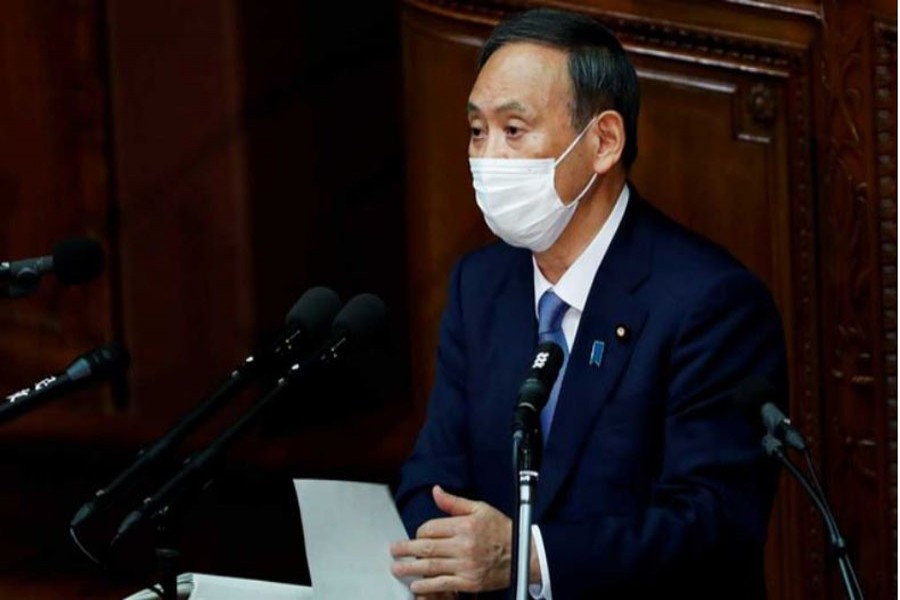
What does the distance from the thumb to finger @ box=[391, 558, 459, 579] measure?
77 mm

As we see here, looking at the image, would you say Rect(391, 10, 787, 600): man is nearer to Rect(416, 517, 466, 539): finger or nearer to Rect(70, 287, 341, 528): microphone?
Rect(416, 517, 466, 539): finger

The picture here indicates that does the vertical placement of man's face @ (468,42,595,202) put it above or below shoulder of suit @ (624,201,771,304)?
above

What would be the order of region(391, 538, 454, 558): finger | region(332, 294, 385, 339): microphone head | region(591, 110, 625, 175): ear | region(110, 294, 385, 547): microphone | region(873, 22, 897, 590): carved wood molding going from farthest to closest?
region(873, 22, 897, 590): carved wood molding < region(591, 110, 625, 175): ear < region(391, 538, 454, 558): finger < region(332, 294, 385, 339): microphone head < region(110, 294, 385, 547): microphone

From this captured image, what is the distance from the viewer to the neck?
3.17m

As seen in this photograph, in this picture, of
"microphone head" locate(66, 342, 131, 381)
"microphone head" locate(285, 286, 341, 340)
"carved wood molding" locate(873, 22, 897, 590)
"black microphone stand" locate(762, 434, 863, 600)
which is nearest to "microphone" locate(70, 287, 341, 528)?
"microphone head" locate(285, 286, 341, 340)

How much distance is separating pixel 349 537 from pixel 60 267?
23.0 inches

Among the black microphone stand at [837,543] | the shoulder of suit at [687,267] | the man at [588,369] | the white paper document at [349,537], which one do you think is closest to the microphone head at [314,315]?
the white paper document at [349,537]

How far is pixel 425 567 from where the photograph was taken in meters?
2.84

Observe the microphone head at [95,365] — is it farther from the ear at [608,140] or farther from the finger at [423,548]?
the ear at [608,140]

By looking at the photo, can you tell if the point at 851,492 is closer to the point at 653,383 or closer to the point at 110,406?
the point at 653,383

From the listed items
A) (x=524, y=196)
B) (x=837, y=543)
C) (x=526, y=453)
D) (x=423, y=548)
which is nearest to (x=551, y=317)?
(x=524, y=196)

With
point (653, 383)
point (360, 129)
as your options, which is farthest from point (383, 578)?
point (360, 129)

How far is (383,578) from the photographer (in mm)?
2844

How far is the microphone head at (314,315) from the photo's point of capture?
278 centimetres
